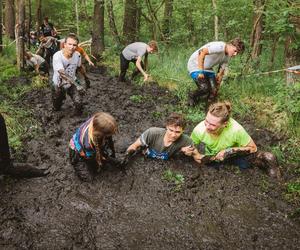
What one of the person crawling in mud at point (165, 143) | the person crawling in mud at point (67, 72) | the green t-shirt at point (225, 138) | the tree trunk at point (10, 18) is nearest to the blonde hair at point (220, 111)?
the green t-shirt at point (225, 138)

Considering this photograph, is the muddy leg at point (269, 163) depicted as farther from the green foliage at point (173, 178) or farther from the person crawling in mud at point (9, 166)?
the person crawling in mud at point (9, 166)

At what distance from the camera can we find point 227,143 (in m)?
5.43

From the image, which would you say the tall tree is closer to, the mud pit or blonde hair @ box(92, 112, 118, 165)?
the mud pit

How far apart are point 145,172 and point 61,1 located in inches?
693

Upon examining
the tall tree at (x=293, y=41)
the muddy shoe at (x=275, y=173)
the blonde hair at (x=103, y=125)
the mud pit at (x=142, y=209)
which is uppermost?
the tall tree at (x=293, y=41)

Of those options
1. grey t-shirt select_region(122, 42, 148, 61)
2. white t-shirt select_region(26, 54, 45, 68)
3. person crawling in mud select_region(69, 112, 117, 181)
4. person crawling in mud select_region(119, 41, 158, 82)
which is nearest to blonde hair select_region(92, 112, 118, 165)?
person crawling in mud select_region(69, 112, 117, 181)

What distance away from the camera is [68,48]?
6.80 metres

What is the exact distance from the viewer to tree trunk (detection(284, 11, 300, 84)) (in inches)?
271

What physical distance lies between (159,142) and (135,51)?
500cm

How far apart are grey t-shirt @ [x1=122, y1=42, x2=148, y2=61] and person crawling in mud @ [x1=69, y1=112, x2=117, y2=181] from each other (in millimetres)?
4898

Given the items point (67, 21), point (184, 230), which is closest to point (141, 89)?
point (184, 230)

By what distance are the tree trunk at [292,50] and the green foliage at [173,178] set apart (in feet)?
10.7

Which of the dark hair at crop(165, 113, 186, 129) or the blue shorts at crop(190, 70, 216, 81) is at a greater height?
the blue shorts at crop(190, 70, 216, 81)

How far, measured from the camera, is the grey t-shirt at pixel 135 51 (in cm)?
969
